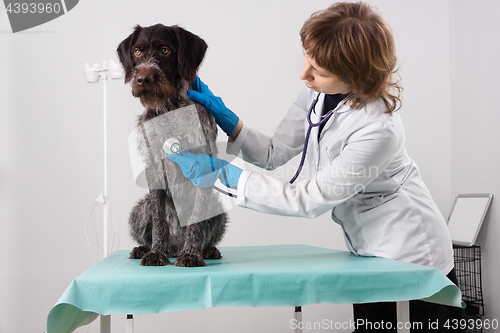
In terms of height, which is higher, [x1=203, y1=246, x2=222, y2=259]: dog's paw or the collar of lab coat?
the collar of lab coat

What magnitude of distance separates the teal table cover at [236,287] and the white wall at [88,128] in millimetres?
1931

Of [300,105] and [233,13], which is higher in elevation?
[233,13]

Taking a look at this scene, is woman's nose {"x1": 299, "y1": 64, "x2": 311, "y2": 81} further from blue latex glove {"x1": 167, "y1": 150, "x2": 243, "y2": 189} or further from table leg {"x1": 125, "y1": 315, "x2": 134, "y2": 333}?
table leg {"x1": 125, "y1": 315, "x2": 134, "y2": 333}

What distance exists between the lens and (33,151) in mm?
3184

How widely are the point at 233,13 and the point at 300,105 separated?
70.7 inches

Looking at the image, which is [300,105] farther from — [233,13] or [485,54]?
[485,54]

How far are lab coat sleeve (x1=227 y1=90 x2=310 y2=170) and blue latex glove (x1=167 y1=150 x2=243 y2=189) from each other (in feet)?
1.27

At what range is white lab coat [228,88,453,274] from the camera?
1405mm

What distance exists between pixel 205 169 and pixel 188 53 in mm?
430

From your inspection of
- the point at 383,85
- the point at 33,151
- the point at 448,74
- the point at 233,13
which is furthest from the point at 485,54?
the point at 33,151

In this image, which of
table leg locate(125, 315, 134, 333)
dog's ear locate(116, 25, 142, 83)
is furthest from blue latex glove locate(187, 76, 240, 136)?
table leg locate(125, 315, 134, 333)

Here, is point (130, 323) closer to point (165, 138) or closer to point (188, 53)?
point (165, 138)

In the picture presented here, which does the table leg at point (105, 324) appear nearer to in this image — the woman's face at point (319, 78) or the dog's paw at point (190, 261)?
the dog's paw at point (190, 261)

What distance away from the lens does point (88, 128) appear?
3.22 metres
